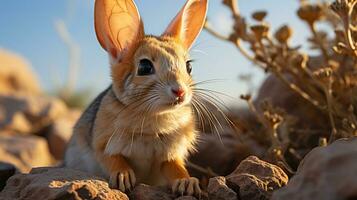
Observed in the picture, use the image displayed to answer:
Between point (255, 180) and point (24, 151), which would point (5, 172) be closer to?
point (255, 180)

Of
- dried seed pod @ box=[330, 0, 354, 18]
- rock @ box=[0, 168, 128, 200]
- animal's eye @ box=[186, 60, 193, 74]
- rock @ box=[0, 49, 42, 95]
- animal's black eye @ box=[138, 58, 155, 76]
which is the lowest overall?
rock @ box=[0, 49, 42, 95]

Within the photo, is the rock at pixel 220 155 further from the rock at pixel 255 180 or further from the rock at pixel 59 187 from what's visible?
the rock at pixel 59 187

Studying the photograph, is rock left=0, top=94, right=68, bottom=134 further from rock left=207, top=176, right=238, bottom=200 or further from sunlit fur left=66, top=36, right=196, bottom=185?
rock left=207, top=176, right=238, bottom=200

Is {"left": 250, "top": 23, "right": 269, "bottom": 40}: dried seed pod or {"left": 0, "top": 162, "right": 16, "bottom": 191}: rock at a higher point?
{"left": 250, "top": 23, "right": 269, "bottom": 40}: dried seed pod

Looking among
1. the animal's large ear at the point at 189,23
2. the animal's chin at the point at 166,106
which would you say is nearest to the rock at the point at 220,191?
the animal's chin at the point at 166,106

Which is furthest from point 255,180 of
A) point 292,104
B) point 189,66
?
point 292,104

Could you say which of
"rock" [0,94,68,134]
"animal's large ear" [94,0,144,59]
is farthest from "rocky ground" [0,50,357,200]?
"rock" [0,94,68,134]

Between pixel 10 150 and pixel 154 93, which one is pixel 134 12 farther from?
pixel 10 150

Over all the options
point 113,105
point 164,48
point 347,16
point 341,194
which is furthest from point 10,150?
point 341,194
